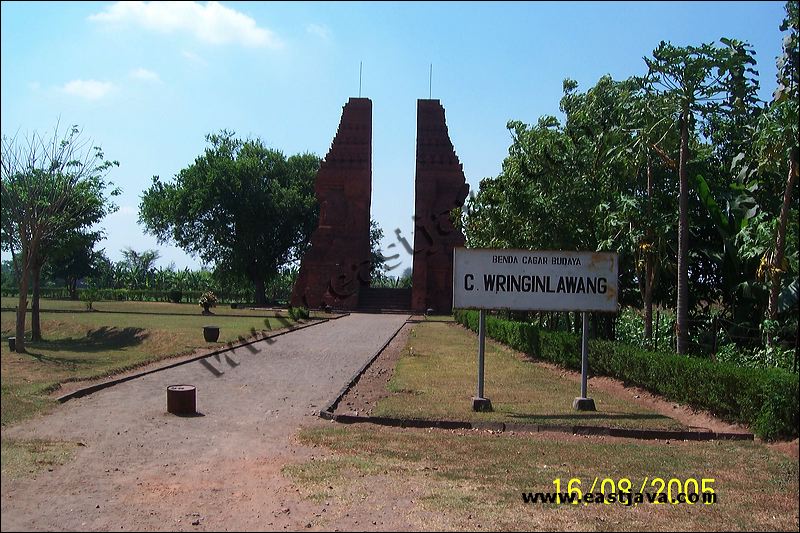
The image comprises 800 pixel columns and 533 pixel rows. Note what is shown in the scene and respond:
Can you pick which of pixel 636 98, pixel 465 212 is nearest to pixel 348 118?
pixel 465 212

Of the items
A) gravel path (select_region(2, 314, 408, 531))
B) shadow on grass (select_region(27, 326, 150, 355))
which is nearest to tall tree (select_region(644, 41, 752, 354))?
gravel path (select_region(2, 314, 408, 531))

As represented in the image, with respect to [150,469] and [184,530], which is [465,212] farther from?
[184,530]

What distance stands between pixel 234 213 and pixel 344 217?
9.13 metres

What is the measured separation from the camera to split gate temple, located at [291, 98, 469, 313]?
169 ft

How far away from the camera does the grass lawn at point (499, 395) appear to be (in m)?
10.1

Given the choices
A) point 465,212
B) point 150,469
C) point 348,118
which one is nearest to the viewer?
point 150,469

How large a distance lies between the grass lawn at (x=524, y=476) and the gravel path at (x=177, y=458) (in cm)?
51

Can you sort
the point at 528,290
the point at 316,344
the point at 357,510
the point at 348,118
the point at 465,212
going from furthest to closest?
the point at 348,118, the point at 465,212, the point at 316,344, the point at 528,290, the point at 357,510

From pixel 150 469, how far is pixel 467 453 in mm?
3324

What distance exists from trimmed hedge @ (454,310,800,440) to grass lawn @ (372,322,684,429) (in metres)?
0.68

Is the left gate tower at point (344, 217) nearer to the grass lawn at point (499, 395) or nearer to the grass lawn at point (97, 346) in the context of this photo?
the grass lawn at point (97, 346)

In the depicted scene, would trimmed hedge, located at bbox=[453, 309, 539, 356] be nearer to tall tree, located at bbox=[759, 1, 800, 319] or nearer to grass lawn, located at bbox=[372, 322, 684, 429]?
grass lawn, located at bbox=[372, 322, 684, 429]

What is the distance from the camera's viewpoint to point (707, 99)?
12016 millimetres

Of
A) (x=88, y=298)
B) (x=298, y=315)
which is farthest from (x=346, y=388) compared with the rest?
(x=88, y=298)
